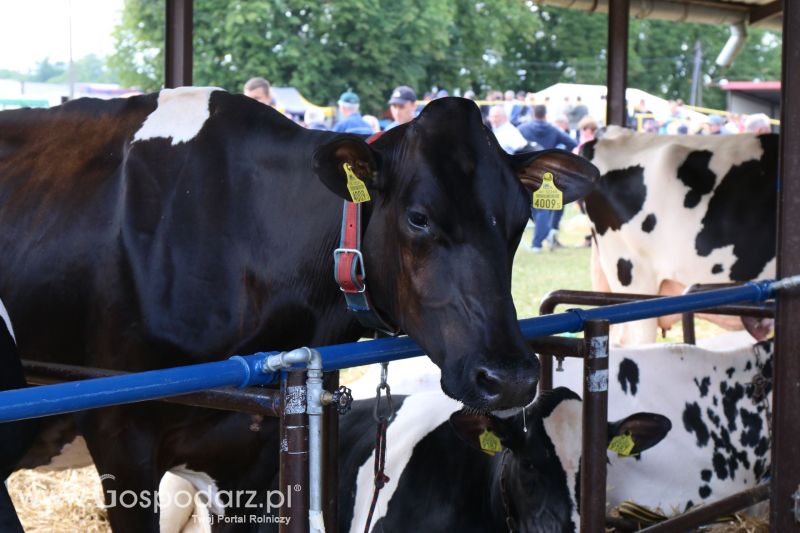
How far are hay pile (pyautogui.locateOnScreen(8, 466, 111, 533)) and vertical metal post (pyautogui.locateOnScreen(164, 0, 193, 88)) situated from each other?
175 cm

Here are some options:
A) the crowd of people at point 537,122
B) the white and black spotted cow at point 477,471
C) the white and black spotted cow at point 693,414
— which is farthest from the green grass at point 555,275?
the white and black spotted cow at point 477,471

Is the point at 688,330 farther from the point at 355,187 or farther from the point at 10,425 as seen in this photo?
the point at 10,425

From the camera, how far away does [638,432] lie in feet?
9.57

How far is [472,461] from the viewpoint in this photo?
3229 mm

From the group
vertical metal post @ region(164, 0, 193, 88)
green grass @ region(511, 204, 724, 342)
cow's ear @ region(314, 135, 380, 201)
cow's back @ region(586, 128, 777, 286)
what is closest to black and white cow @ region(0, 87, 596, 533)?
cow's ear @ region(314, 135, 380, 201)

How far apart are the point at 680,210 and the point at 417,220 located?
440 centimetres

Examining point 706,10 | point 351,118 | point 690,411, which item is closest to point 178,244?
point 690,411

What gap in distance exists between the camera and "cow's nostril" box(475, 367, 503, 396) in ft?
6.32

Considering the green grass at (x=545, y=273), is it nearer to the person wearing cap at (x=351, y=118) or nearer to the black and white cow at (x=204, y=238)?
the person wearing cap at (x=351, y=118)

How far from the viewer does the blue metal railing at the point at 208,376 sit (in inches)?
52.1

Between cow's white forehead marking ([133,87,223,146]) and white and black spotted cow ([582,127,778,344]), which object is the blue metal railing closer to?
cow's white forehead marking ([133,87,223,146])

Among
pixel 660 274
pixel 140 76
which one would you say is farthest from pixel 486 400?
pixel 140 76

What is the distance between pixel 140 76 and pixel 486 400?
24.8 meters

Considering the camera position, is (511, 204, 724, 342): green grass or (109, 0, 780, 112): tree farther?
(109, 0, 780, 112): tree
